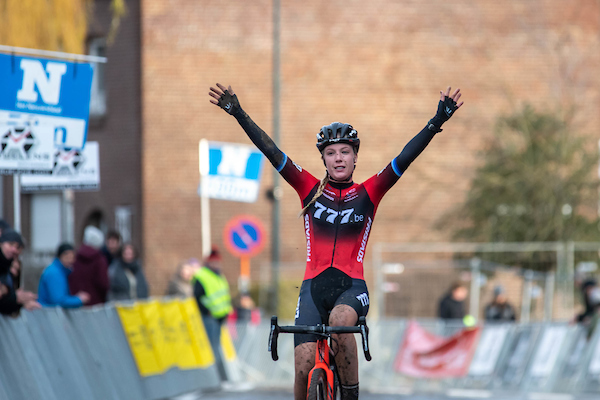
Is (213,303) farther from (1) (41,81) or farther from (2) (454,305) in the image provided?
(1) (41,81)

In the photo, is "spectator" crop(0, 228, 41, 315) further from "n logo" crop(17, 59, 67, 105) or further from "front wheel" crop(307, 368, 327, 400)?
"front wheel" crop(307, 368, 327, 400)

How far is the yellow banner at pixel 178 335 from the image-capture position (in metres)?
14.3

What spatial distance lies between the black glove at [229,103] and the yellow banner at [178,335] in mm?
7595

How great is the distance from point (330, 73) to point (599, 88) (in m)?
7.40

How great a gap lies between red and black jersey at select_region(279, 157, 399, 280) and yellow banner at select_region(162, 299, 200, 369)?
24.7 ft

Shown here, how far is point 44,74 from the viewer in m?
11.2

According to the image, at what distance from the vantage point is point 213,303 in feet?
53.4

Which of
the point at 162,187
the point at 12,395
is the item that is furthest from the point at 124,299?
the point at 162,187

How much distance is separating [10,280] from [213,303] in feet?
23.1

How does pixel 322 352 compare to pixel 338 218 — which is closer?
pixel 322 352

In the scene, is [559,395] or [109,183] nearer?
[559,395]

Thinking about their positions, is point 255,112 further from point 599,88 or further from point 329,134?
point 329,134

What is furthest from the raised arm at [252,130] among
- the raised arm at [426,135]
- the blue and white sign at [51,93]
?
the blue and white sign at [51,93]

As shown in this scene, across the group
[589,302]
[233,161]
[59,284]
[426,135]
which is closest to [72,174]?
[59,284]
